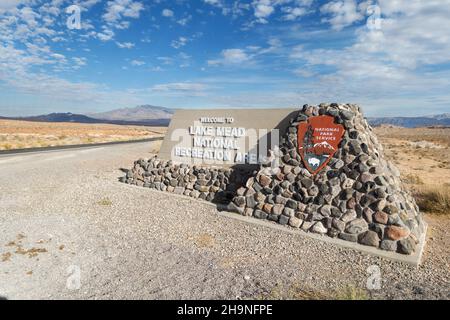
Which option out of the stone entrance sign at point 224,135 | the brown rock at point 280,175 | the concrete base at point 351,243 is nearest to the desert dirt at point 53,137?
the stone entrance sign at point 224,135

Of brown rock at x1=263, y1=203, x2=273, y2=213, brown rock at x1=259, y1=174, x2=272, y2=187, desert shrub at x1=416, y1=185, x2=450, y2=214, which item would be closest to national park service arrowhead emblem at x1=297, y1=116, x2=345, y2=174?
brown rock at x1=259, y1=174, x2=272, y2=187

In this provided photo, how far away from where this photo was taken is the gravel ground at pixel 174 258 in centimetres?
535

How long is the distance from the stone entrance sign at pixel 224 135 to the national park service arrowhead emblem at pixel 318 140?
1.27 metres

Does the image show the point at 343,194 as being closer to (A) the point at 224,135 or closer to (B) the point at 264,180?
(B) the point at 264,180

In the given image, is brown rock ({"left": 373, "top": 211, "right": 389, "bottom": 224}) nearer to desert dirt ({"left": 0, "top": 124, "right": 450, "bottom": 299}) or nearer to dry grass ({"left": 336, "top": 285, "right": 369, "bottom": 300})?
desert dirt ({"left": 0, "top": 124, "right": 450, "bottom": 299})

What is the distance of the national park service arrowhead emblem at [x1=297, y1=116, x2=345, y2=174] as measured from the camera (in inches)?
333

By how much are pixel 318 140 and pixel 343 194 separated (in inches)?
66.3

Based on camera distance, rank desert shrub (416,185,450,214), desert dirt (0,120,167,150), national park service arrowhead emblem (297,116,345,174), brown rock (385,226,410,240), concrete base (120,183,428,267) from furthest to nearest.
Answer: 1. desert dirt (0,120,167,150)
2. desert shrub (416,185,450,214)
3. national park service arrowhead emblem (297,116,345,174)
4. brown rock (385,226,410,240)
5. concrete base (120,183,428,267)

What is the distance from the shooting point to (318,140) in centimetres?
870
